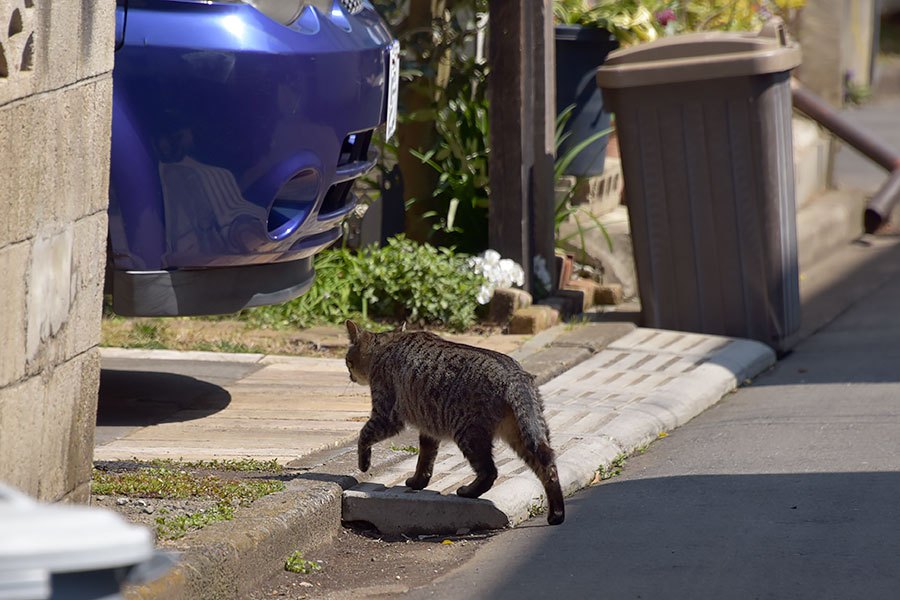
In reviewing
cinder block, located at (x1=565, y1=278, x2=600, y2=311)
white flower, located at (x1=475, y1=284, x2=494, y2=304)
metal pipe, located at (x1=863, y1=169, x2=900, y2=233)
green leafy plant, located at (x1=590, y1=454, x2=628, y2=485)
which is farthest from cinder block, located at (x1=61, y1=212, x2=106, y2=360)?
metal pipe, located at (x1=863, y1=169, x2=900, y2=233)

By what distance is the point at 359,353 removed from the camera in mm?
4250

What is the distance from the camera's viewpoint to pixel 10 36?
2721 mm

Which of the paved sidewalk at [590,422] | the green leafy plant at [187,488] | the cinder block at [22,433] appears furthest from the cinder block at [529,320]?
the cinder block at [22,433]

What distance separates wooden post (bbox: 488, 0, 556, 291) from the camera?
651cm

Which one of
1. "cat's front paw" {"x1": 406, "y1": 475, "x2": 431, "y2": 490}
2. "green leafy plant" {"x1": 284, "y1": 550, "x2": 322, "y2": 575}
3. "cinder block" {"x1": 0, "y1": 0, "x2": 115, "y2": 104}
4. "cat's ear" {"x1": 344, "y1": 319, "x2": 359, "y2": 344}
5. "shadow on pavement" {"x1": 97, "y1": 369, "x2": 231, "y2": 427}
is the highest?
"cinder block" {"x1": 0, "y1": 0, "x2": 115, "y2": 104}

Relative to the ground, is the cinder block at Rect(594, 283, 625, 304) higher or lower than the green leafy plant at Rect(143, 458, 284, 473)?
lower

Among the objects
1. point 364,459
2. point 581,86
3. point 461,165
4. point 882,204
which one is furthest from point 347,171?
point 882,204

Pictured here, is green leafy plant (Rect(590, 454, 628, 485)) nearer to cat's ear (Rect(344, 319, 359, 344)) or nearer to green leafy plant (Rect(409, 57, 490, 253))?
cat's ear (Rect(344, 319, 359, 344))

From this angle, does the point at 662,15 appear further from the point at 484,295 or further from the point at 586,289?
the point at 484,295

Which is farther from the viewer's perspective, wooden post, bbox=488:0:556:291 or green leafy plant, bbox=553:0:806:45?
green leafy plant, bbox=553:0:806:45

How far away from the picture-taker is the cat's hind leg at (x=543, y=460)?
362cm

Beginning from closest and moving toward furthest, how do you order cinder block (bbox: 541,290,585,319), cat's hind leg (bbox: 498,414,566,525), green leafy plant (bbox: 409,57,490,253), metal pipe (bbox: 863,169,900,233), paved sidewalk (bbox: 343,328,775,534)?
cat's hind leg (bbox: 498,414,566,525), paved sidewalk (bbox: 343,328,775,534), cinder block (bbox: 541,290,585,319), green leafy plant (bbox: 409,57,490,253), metal pipe (bbox: 863,169,900,233)

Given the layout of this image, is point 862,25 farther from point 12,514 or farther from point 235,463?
point 12,514

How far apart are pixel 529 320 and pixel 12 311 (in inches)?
152
